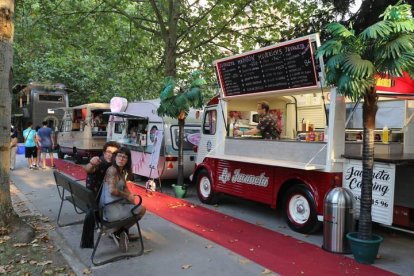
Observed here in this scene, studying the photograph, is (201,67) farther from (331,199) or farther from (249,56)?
(331,199)

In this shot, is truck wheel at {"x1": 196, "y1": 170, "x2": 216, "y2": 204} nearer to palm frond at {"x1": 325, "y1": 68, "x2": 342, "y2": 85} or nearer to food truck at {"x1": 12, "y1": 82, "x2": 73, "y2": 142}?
palm frond at {"x1": 325, "y1": 68, "x2": 342, "y2": 85}

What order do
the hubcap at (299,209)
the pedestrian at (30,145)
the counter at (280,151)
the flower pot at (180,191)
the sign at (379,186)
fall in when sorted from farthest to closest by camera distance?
the pedestrian at (30,145) < the flower pot at (180,191) < the hubcap at (299,209) < the counter at (280,151) < the sign at (379,186)

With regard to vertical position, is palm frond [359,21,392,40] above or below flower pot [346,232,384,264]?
above

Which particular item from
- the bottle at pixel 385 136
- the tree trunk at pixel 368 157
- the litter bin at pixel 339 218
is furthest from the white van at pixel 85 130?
the tree trunk at pixel 368 157

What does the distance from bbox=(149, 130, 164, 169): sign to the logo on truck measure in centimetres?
240

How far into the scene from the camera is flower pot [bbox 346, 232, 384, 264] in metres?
5.43

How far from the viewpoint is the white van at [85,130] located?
1755cm

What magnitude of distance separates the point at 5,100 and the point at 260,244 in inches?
173

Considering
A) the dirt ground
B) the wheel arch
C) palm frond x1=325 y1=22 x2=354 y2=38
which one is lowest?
the dirt ground

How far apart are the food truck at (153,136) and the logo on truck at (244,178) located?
2356 millimetres

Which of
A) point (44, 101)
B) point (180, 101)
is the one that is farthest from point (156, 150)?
point (44, 101)

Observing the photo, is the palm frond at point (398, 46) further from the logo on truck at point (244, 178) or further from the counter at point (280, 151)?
the logo on truck at point (244, 178)

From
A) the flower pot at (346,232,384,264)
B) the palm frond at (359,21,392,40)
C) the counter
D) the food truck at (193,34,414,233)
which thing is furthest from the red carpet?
the palm frond at (359,21,392,40)

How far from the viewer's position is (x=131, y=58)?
58.9ft
